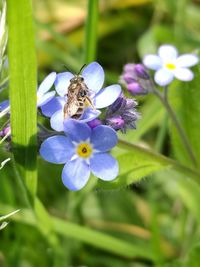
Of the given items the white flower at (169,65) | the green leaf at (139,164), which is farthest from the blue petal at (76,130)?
the white flower at (169,65)

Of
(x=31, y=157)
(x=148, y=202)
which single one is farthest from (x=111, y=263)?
(x=31, y=157)

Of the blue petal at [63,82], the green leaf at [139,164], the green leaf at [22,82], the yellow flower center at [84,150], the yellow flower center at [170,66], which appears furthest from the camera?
the yellow flower center at [170,66]

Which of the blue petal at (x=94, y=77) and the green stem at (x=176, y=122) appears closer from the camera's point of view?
the blue petal at (x=94, y=77)

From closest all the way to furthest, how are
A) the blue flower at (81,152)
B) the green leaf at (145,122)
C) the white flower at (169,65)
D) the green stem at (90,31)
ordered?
the blue flower at (81,152) < the white flower at (169,65) < the green stem at (90,31) < the green leaf at (145,122)

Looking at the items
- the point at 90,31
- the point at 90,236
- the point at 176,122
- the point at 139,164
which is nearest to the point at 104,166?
the point at 139,164

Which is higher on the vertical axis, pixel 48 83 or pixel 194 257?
pixel 48 83

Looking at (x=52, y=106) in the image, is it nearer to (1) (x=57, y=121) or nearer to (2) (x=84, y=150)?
(1) (x=57, y=121)

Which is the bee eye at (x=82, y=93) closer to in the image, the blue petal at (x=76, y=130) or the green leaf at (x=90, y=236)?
the blue petal at (x=76, y=130)
